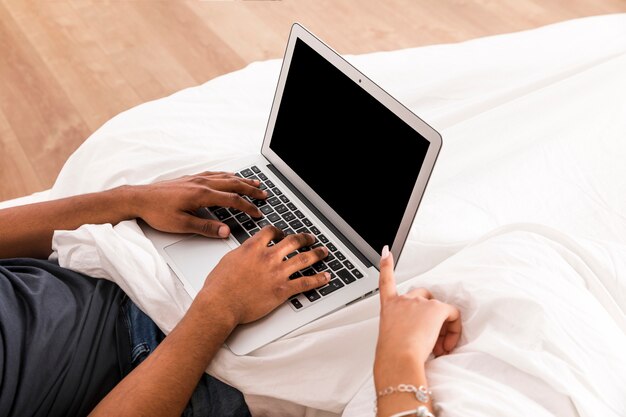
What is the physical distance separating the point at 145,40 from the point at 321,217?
1.40 metres

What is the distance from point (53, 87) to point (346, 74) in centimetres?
135

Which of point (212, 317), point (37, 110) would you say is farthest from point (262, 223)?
point (37, 110)

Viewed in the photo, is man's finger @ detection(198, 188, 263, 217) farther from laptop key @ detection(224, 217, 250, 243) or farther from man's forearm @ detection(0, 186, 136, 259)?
man's forearm @ detection(0, 186, 136, 259)

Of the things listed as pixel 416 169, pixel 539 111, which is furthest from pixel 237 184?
pixel 539 111

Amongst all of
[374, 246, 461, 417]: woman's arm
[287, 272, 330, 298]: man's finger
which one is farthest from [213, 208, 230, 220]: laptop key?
[374, 246, 461, 417]: woman's arm


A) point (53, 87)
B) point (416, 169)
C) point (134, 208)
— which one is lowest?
point (53, 87)

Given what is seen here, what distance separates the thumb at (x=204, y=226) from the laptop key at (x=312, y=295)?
0.56 feet

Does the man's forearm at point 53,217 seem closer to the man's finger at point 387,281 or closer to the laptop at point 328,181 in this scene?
the laptop at point 328,181

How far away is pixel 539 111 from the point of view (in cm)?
127

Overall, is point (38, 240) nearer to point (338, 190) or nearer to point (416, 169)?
point (338, 190)

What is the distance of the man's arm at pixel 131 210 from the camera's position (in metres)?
1.04

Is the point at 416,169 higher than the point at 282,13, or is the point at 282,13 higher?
the point at 416,169

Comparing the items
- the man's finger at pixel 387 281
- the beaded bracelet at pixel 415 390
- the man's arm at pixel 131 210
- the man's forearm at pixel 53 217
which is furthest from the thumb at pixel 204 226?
the beaded bracelet at pixel 415 390

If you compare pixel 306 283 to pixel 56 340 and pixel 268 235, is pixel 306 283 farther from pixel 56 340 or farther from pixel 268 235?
pixel 56 340
